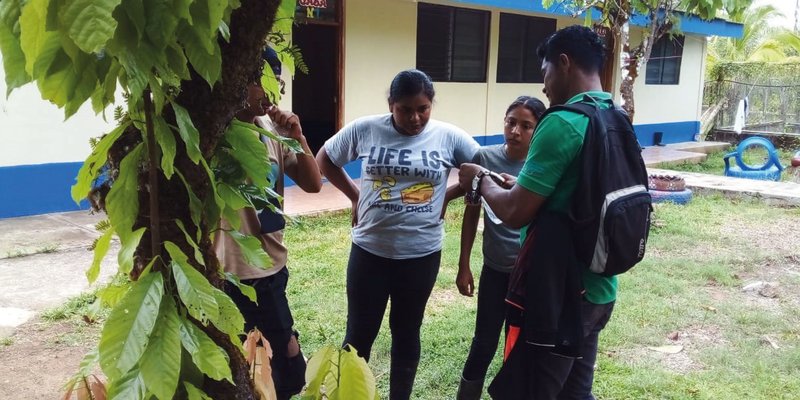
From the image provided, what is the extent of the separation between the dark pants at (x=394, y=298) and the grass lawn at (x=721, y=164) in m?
10.4

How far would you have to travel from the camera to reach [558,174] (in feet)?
6.69

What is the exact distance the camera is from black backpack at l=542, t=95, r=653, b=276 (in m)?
2.02

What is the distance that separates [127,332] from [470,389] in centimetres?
235

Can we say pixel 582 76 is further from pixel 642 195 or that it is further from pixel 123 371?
pixel 123 371

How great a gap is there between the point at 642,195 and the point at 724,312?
10.7ft

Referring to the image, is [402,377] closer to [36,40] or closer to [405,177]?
[405,177]

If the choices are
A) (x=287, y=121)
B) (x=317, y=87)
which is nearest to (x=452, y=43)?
(x=317, y=87)

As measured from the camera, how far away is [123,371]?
1.01 metres

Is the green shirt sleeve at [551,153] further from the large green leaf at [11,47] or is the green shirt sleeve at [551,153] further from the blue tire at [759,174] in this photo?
the blue tire at [759,174]

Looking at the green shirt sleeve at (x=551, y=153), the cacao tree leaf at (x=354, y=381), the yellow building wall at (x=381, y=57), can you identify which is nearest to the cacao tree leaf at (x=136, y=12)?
the cacao tree leaf at (x=354, y=381)

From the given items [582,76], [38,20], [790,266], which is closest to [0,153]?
[582,76]

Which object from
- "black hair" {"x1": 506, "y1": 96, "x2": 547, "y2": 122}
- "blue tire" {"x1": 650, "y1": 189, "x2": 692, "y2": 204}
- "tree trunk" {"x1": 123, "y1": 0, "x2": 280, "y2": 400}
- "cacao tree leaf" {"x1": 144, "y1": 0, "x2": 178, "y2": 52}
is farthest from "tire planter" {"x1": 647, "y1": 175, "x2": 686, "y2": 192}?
"cacao tree leaf" {"x1": 144, "y1": 0, "x2": 178, "y2": 52}

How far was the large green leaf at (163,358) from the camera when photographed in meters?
1.04

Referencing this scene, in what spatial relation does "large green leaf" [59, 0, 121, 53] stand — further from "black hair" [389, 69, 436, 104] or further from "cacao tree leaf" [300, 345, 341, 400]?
"black hair" [389, 69, 436, 104]
